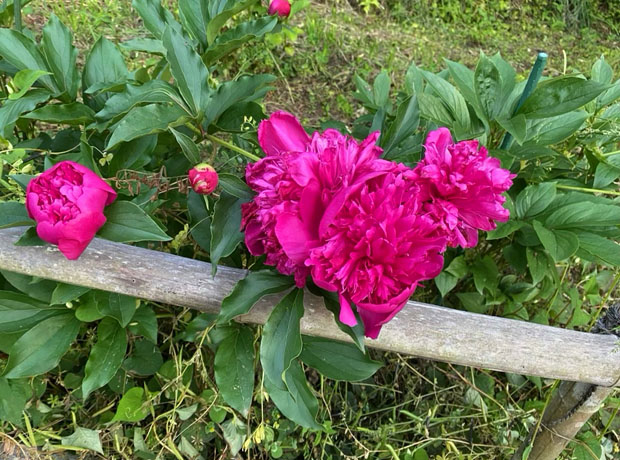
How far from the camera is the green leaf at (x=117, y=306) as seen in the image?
3.36 feet

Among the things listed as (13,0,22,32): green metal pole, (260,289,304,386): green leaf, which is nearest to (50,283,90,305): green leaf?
(260,289,304,386): green leaf

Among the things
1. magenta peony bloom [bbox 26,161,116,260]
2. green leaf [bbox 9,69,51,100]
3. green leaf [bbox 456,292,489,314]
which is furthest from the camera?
green leaf [bbox 456,292,489,314]

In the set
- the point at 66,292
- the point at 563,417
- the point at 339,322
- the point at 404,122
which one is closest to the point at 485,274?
the point at 563,417

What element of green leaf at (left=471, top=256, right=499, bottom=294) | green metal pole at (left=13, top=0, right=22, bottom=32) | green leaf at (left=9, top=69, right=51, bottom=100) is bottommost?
green leaf at (left=471, top=256, right=499, bottom=294)

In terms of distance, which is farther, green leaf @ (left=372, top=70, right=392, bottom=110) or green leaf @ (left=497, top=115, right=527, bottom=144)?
green leaf @ (left=372, top=70, right=392, bottom=110)

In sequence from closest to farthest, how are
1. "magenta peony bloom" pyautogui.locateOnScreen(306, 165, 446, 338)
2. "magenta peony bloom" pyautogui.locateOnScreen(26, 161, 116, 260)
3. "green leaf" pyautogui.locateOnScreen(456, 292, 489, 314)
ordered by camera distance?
"magenta peony bloom" pyautogui.locateOnScreen(306, 165, 446, 338) → "magenta peony bloom" pyautogui.locateOnScreen(26, 161, 116, 260) → "green leaf" pyautogui.locateOnScreen(456, 292, 489, 314)

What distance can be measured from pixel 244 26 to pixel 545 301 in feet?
4.01

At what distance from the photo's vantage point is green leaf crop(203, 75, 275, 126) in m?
1.06

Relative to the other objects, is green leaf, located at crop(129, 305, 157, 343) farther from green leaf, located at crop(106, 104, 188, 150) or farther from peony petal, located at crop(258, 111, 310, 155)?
peony petal, located at crop(258, 111, 310, 155)

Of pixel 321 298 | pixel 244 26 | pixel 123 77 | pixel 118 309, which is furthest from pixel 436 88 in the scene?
pixel 118 309

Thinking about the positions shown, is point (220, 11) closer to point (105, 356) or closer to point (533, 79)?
point (533, 79)

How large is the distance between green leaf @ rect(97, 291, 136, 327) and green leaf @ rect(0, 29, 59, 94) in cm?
50

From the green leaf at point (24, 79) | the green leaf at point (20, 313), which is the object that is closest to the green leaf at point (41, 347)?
the green leaf at point (20, 313)

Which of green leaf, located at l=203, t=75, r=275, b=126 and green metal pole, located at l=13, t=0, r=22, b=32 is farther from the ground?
green metal pole, located at l=13, t=0, r=22, b=32
